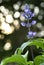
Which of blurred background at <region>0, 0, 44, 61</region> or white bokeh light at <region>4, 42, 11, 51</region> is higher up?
blurred background at <region>0, 0, 44, 61</region>

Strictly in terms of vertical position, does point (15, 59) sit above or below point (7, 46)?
above

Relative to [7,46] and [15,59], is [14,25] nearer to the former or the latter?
[7,46]

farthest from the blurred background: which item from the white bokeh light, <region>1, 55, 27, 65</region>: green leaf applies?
<region>1, 55, 27, 65</region>: green leaf

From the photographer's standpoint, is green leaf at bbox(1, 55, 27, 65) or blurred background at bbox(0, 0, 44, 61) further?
blurred background at bbox(0, 0, 44, 61)

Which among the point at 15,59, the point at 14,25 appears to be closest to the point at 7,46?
the point at 14,25

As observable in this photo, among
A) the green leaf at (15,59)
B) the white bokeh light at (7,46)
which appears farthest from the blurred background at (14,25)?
the green leaf at (15,59)

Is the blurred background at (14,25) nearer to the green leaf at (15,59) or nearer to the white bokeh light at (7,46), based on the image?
the white bokeh light at (7,46)

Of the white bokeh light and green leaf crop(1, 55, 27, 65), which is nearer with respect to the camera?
green leaf crop(1, 55, 27, 65)

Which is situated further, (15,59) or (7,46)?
(7,46)

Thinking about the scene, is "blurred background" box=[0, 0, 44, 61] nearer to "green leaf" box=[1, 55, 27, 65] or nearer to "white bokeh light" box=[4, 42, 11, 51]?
"white bokeh light" box=[4, 42, 11, 51]

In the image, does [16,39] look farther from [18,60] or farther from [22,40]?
[18,60]
